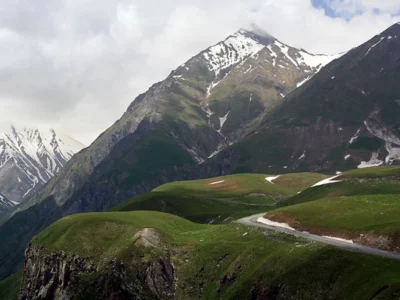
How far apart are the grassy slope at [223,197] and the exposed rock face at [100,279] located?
50.6 m

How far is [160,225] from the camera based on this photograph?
267 ft

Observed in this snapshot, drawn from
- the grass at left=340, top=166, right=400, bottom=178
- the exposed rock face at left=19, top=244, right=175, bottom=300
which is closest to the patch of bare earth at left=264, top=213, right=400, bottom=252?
the exposed rock face at left=19, top=244, right=175, bottom=300

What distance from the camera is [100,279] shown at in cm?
6438

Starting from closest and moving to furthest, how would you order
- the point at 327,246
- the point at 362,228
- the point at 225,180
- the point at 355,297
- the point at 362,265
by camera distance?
the point at 355,297 < the point at 362,265 < the point at 327,246 < the point at 362,228 < the point at 225,180

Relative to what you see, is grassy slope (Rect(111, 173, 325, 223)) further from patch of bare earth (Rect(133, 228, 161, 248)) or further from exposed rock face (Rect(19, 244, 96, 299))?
exposed rock face (Rect(19, 244, 96, 299))

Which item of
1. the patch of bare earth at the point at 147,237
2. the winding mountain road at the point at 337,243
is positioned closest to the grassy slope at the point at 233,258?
the patch of bare earth at the point at 147,237

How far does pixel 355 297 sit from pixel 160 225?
4574 cm

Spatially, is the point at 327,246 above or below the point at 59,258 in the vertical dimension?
below

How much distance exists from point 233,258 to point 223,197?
94.0 m

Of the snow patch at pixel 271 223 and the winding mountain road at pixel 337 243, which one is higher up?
the snow patch at pixel 271 223

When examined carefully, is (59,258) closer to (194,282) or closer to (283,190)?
(194,282)

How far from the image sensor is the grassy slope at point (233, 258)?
44688mm

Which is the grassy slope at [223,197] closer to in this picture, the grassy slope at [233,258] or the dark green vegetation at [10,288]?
the grassy slope at [233,258]

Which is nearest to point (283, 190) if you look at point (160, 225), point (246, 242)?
point (160, 225)
